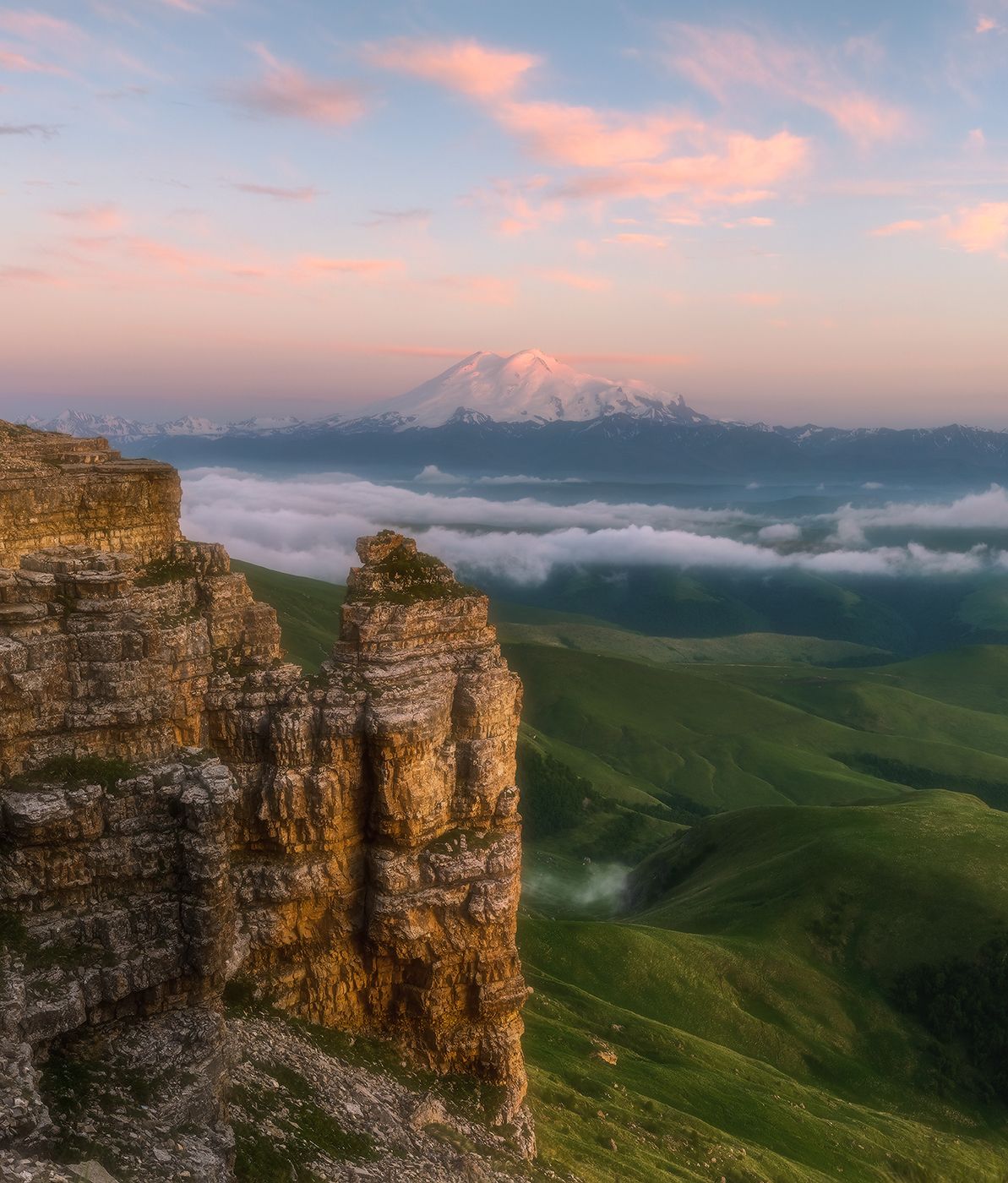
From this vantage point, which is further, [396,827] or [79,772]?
[396,827]

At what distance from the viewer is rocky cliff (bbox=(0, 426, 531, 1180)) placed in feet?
101

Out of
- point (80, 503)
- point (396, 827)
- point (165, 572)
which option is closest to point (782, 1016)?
point (396, 827)

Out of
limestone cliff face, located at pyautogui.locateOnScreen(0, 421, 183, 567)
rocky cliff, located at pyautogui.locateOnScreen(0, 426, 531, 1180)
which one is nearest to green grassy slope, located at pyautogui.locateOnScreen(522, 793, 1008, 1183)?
rocky cliff, located at pyautogui.locateOnScreen(0, 426, 531, 1180)

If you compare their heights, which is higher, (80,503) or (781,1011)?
(80,503)

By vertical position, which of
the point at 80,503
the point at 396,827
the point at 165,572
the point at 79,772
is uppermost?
the point at 80,503

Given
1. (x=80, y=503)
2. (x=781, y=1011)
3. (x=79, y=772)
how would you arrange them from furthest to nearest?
(x=781, y=1011), (x=80, y=503), (x=79, y=772)

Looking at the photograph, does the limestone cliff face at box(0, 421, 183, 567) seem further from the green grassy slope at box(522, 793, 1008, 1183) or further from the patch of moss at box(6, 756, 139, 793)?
the green grassy slope at box(522, 793, 1008, 1183)

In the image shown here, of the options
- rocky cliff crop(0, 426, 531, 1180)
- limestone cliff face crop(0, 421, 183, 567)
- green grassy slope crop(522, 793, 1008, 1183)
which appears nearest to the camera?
rocky cliff crop(0, 426, 531, 1180)

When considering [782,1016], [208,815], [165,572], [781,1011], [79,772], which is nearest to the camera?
[79,772]

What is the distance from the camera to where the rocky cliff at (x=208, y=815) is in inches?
1216

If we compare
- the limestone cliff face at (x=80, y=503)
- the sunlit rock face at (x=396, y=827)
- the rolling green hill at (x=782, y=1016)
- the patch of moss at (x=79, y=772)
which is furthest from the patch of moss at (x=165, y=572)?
the rolling green hill at (x=782, y=1016)

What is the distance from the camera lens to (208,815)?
3331 cm

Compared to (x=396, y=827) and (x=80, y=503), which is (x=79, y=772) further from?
(x=396, y=827)

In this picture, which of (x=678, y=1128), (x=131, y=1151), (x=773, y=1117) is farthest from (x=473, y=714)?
(x=773, y=1117)
